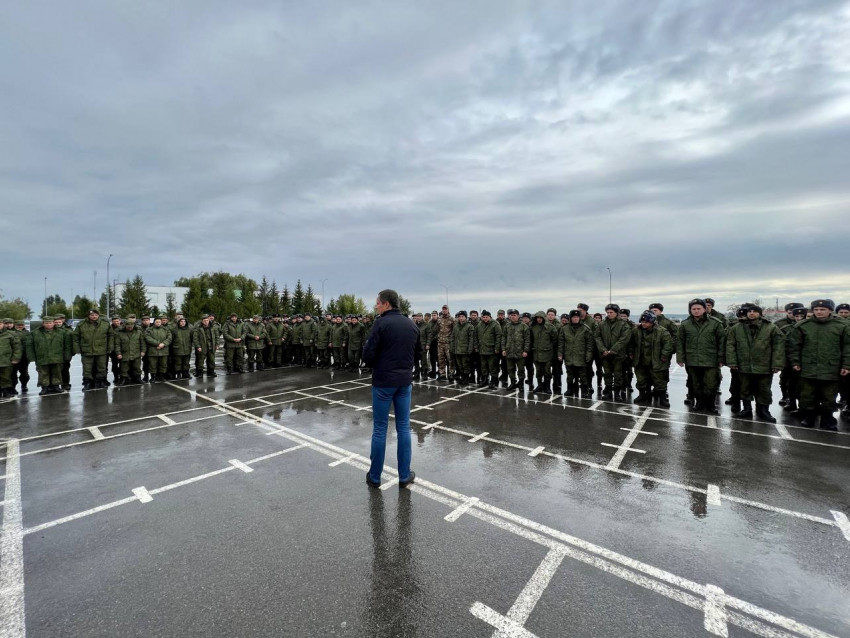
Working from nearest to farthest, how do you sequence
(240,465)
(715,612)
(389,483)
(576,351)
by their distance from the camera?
(715,612), (389,483), (240,465), (576,351)

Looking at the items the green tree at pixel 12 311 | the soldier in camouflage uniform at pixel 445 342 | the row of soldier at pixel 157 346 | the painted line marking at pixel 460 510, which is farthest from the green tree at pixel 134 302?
the painted line marking at pixel 460 510

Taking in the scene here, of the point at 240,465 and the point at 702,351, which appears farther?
the point at 702,351

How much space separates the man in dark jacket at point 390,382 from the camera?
4.35 m

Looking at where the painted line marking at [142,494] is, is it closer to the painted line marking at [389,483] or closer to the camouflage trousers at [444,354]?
the painted line marking at [389,483]

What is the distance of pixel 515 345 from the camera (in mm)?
10523


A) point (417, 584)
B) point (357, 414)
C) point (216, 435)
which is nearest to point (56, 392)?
point (216, 435)

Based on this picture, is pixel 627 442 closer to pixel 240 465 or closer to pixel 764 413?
pixel 764 413

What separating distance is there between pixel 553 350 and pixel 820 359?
16.1ft

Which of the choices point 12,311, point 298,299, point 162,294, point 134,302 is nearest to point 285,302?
point 298,299

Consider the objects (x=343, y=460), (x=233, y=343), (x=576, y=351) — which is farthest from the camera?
(x=233, y=343)

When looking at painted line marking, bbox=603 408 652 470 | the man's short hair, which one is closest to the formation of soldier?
painted line marking, bbox=603 408 652 470

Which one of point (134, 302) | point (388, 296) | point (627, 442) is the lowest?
point (627, 442)

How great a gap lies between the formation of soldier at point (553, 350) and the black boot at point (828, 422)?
20 millimetres

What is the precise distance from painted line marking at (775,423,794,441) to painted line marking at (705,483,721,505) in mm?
3071
